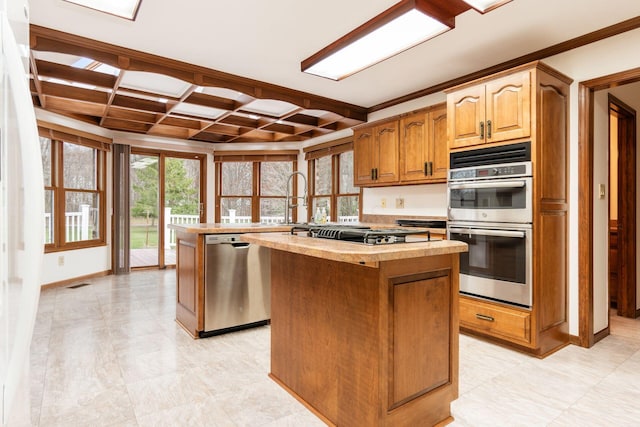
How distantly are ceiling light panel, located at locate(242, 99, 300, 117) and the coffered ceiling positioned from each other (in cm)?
1

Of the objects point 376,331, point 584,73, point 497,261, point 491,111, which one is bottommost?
point 376,331

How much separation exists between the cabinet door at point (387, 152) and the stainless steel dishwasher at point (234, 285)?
1.83m

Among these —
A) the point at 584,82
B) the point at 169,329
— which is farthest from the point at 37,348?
the point at 584,82

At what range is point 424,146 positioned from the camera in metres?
3.90

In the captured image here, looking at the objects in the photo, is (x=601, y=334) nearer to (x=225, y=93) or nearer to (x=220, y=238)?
(x=220, y=238)

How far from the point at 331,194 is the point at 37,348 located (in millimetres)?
4244

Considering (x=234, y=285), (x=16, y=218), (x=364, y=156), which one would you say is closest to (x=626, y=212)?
(x=364, y=156)

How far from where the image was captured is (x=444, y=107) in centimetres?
366

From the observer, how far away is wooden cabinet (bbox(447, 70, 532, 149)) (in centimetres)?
272

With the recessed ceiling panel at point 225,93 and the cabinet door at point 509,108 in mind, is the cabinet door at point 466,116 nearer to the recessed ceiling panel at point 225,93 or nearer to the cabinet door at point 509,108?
the cabinet door at point 509,108

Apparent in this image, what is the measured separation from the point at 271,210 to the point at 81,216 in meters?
3.05

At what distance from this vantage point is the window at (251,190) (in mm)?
6895

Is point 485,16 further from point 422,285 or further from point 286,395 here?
point 286,395

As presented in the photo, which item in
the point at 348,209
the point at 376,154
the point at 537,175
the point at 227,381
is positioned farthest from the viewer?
the point at 348,209
